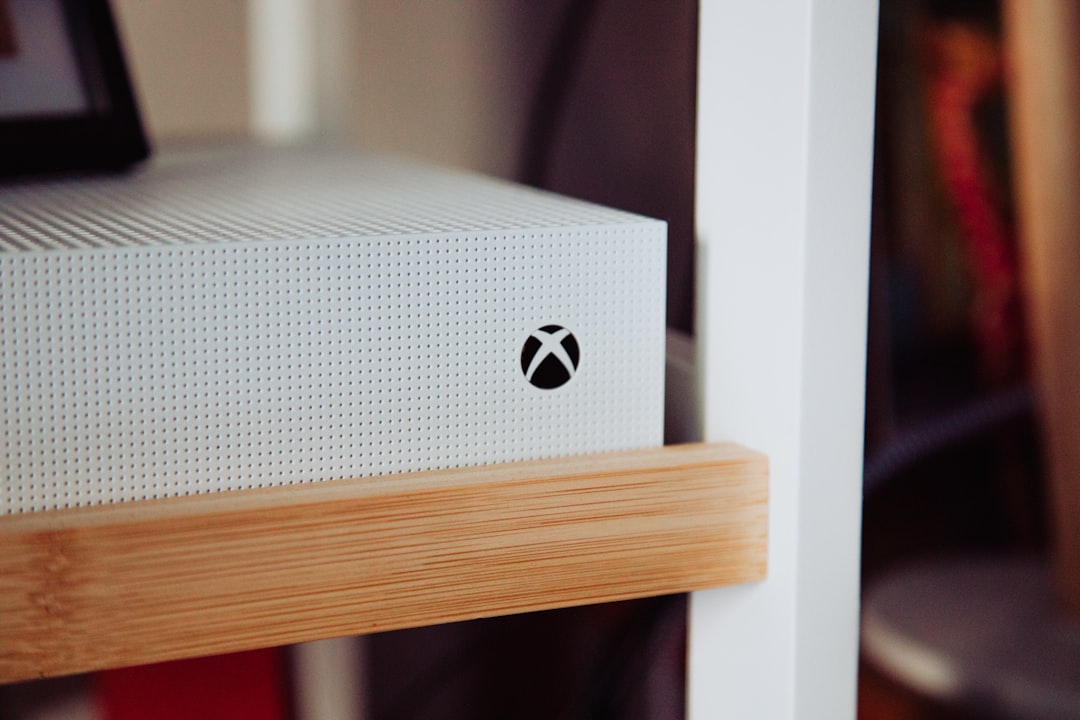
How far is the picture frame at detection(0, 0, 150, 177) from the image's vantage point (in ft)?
1.94

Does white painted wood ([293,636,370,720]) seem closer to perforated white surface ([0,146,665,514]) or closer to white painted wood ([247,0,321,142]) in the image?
white painted wood ([247,0,321,142])

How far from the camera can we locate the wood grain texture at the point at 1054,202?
3.35 ft

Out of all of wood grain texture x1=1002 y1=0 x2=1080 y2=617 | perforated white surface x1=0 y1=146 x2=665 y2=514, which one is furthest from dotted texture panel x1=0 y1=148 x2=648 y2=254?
wood grain texture x1=1002 y1=0 x2=1080 y2=617

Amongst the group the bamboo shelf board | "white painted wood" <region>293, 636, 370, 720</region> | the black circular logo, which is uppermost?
the black circular logo

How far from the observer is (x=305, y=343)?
1.25ft

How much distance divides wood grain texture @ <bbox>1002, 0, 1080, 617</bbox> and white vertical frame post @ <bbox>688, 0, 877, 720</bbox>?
0.74m

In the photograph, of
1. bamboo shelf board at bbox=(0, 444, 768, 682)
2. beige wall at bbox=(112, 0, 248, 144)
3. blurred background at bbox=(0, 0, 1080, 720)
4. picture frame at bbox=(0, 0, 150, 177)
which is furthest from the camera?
beige wall at bbox=(112, 0, 248, 144)

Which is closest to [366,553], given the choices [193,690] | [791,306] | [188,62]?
[791,306]

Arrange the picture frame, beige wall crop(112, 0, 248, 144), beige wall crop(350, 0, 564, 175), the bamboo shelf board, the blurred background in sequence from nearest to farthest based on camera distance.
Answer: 1. the bamboo shelf board
2. the picture frame
3. the blurred background
4. beige wall crop(350, 0, 564, 175)
5. beige wall crop(112, 0, 248, 144)

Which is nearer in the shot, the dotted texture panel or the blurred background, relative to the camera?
the dotted texture panel

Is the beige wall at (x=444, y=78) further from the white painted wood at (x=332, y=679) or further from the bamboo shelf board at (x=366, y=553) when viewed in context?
the bamboo shelf board at (x=366, y=553)

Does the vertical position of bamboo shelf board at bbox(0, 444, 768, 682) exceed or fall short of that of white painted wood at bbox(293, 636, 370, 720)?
it exceeds it

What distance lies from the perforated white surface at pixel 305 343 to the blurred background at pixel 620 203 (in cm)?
9

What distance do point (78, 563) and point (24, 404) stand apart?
0.20ft
